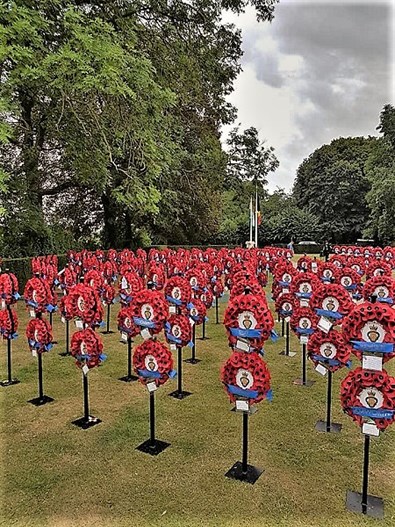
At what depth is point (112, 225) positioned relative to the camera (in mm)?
18562

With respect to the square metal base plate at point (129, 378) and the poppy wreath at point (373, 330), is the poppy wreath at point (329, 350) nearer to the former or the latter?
the poppy wreath at point (373, 330)

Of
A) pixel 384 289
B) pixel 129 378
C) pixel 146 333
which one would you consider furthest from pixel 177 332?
pixel 384 289

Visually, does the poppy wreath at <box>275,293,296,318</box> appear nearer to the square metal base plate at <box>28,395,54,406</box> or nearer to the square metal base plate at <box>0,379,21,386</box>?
the square metal base plate at <box>28,395,54,406</box>

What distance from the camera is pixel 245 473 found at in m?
3.14

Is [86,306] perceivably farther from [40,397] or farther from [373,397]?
[373,397]

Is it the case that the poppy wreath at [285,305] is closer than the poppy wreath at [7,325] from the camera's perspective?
No

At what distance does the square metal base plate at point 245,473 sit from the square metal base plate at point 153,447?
63 centimetres

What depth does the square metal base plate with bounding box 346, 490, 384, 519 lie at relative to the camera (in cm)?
274

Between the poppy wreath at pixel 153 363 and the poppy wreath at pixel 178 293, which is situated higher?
the poppy wreath at pixel 178 293

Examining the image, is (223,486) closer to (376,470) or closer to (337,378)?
(376,470)

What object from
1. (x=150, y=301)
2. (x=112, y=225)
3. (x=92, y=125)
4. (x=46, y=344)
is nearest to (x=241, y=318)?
(x=150, y=301)

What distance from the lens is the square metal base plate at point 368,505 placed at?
8.98 ft

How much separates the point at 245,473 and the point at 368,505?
0.81 m

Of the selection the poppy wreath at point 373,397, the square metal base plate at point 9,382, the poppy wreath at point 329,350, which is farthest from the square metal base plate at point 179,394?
the poppy wreath at point 373,397
